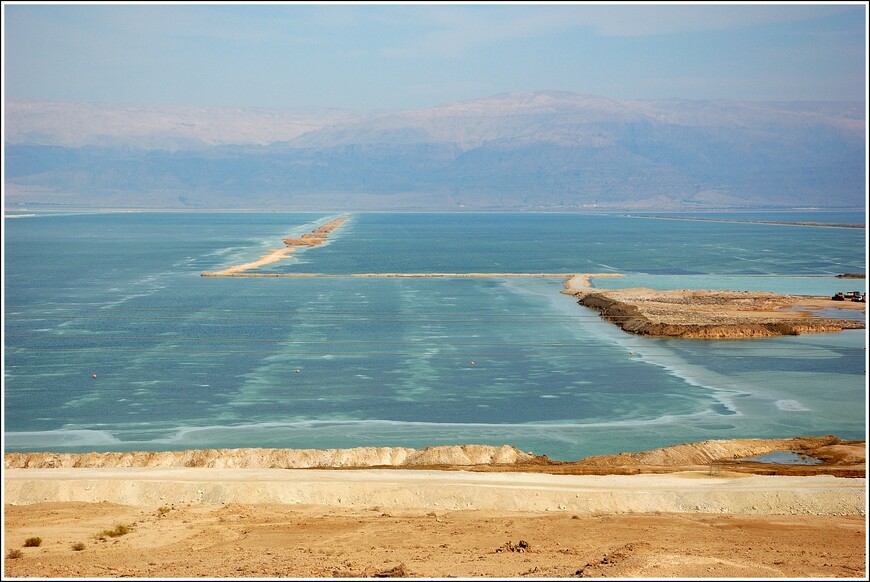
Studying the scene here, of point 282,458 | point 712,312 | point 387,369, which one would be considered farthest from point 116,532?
point 712,312

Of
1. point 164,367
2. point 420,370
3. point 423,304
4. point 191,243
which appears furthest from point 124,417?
point 191,243

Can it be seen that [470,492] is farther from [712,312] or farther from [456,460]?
[712,312]

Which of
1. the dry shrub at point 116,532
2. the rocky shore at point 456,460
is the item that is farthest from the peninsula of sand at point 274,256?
the dry shrub at point 116,532

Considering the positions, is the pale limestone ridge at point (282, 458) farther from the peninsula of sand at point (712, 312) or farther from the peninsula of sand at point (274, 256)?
the peninsula of sand at point (274, 256)

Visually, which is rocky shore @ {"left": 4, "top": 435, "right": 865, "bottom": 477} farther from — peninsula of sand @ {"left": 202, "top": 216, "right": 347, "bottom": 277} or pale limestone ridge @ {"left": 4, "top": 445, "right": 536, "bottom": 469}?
peninsula of sand @ {"left": 202, "top": 216, "right": 347, "bottom": 277}

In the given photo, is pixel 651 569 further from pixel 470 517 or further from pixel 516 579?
pixel 470 517
